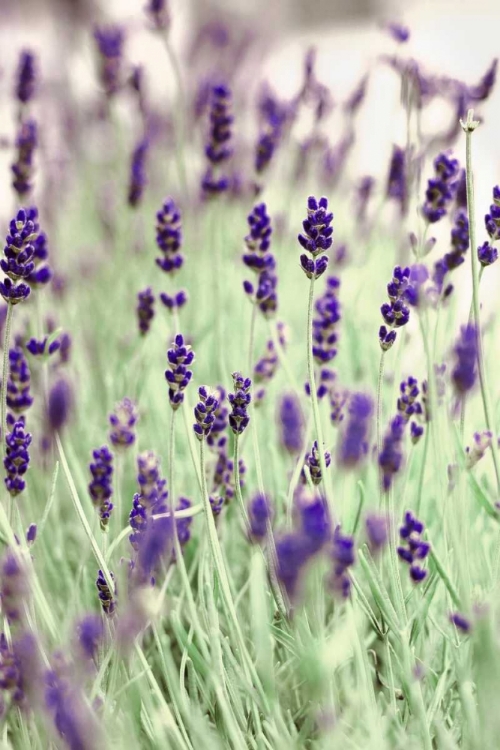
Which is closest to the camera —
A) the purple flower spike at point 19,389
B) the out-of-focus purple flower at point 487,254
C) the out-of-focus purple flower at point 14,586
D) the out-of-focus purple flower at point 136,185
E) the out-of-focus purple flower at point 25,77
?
the out-of-focus purple flower at point 14,586

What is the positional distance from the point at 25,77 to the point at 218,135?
1.44 feet

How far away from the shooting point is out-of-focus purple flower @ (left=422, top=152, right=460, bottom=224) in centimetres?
110

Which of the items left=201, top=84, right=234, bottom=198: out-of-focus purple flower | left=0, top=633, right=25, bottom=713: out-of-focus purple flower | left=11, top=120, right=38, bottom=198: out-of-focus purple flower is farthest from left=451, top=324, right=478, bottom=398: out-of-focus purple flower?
left=11, top=120, right=38, bottom=198: out-of-focus purple flower

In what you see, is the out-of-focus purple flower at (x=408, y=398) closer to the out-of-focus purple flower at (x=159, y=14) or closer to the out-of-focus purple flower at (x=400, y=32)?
the out-of-focus purple flower at (x=400, y=32)

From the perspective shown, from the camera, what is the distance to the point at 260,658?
27.6 inches

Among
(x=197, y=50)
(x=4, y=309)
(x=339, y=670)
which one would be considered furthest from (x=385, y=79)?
(x=339, y=670)

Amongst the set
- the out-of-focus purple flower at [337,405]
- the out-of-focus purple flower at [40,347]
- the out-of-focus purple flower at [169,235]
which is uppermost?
the out-of-focus purple flower at [169,235]

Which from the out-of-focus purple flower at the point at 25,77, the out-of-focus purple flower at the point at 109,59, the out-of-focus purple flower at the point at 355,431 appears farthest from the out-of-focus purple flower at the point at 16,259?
the out-of-focus purple flower at the point at 109,59

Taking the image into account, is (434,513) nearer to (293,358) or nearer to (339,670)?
(339,670)

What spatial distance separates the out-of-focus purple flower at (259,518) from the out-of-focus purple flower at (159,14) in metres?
1.20

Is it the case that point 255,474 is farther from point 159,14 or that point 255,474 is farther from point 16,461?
point 159,14

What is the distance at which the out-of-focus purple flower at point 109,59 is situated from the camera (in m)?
1.91

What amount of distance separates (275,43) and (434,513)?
4.47 meters

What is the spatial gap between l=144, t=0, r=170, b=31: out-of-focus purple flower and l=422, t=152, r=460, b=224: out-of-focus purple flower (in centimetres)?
82
